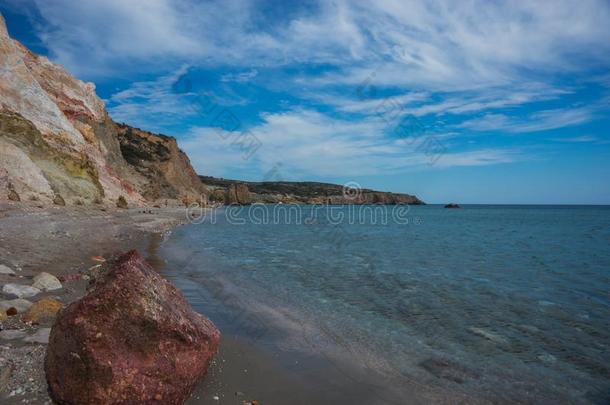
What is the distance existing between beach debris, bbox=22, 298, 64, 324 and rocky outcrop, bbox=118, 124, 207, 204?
205 feet

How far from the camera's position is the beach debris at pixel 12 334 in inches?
214

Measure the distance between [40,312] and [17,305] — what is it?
27.4 inches

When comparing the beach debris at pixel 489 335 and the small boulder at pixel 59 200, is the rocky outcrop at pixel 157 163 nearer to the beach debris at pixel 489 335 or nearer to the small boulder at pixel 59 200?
the small boulder at pixel 59 200

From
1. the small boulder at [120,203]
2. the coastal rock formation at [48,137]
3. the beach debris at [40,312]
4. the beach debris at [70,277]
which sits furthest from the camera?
the small boulder at [120,203]

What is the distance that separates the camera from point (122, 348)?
406 cm

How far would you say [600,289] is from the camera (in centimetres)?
1271

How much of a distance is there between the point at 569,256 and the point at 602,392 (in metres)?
17.8

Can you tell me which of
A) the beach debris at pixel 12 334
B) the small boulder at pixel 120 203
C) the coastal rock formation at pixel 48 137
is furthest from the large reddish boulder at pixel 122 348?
the small boulder at pixel 120 203

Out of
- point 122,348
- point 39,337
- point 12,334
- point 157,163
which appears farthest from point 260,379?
point 157,163

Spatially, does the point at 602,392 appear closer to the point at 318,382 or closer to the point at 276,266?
the point at 318,382

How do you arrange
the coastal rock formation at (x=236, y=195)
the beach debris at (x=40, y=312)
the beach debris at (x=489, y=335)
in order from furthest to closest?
the coastal rock formation at (x=236, y=195)
the beach debris at (x=489, y=335)
the beach debris at (x=40, y=312)

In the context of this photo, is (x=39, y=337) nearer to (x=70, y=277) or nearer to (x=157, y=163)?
(x=70, y=277)

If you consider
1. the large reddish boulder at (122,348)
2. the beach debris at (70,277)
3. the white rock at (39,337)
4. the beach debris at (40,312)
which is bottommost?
the beach debris at (70,277)

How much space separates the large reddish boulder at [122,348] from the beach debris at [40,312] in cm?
249
